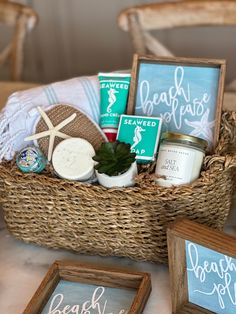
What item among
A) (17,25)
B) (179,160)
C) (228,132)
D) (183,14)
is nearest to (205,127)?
(228,132)

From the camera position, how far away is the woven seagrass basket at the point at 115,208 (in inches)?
32.7

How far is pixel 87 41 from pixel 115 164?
1.32 meters

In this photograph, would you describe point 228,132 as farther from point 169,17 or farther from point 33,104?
point 169,17

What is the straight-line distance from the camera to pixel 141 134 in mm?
925

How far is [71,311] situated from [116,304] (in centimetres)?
7

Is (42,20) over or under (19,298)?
over

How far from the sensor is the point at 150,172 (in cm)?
88

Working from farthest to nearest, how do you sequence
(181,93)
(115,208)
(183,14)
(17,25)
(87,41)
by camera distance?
(87,41), (17,25), (183,14), (181,93), (115,208)

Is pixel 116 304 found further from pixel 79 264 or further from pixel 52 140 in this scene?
pixel 52 140

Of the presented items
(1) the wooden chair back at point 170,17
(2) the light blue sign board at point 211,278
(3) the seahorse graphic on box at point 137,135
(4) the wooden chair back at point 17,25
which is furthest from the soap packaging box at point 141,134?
(4) the wooden chair back at point 17,25

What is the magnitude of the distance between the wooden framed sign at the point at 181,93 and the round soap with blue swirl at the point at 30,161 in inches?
7.7

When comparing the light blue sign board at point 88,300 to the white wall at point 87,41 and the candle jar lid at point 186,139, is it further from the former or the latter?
the white wall at point 87,41

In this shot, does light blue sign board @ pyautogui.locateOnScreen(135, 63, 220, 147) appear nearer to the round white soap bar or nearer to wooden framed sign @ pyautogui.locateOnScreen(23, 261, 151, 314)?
the round white soap bar

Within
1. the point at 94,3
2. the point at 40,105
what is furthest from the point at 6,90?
the point at 94,3
